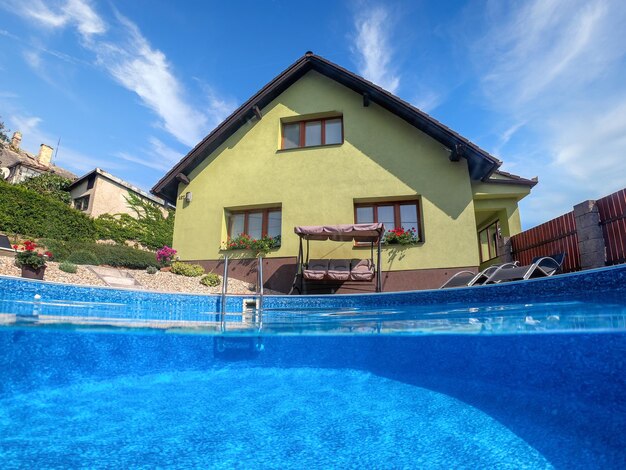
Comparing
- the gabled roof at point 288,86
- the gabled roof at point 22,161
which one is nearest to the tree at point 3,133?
the gabled roof at point 22,161

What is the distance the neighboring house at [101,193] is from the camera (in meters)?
24.6

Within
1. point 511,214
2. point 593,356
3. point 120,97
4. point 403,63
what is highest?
point 403,63

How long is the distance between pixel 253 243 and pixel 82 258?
22.5 ft

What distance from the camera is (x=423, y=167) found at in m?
11.6

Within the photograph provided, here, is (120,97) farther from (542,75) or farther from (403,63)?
(542,75)

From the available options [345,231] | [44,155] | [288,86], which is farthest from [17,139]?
[345,231]

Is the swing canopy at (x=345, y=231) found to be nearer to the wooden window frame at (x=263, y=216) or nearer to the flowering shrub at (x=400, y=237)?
the flowering shrub at (x=400, y=237)

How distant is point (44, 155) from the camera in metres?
33.1

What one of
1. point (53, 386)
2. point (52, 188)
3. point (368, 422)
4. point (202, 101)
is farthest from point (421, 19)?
point (52, 188)

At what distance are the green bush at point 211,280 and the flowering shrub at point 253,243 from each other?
1448 millimetres

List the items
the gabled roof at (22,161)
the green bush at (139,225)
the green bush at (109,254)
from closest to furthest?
the green bush at (109,254) → the green bush at (139,225) → the gabled roof at (22,161)

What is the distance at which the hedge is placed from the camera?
642 inches

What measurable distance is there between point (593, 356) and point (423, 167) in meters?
7.29

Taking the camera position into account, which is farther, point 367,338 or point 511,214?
point 511,214
